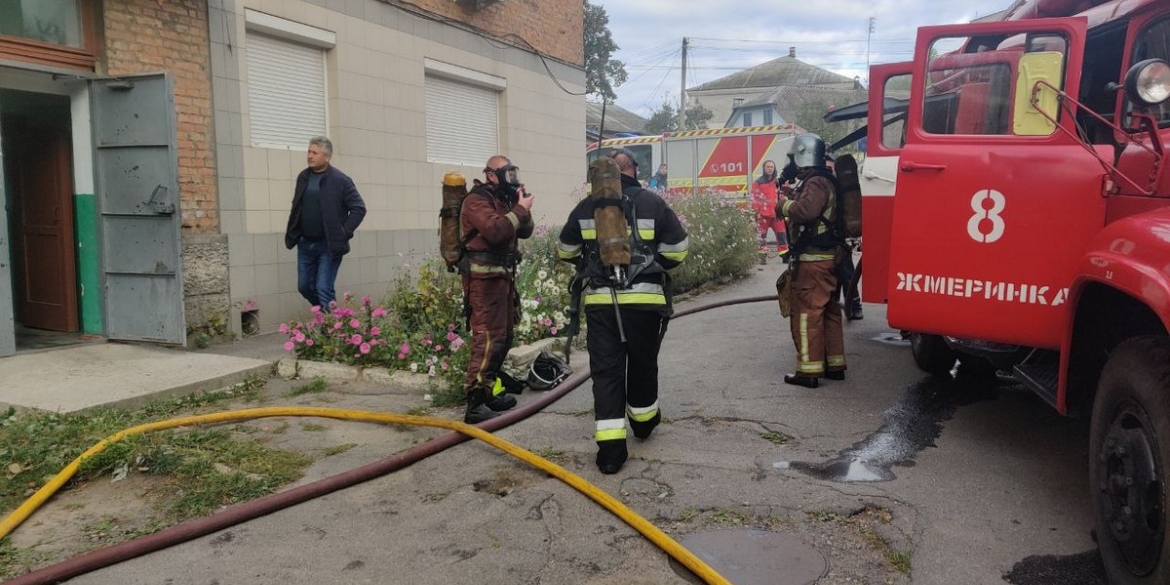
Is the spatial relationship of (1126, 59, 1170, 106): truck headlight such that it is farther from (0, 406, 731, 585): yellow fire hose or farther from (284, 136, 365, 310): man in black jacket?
(284, 136, 365, 310): man in black jacket

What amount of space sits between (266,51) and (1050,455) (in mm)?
7754

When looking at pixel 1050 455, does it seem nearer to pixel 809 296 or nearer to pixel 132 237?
pixel 809 296

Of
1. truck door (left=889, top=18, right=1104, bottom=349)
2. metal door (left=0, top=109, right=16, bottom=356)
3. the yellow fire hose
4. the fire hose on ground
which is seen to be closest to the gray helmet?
truck door (left=889, top=18, right=1104, bottom=349)

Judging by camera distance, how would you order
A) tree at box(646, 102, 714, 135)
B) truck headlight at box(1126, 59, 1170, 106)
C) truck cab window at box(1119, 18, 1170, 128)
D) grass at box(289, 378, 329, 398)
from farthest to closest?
tree at box(646, 102, 714, 135) → grass at box(289, 378, 329, 398) → truck cab window at box(1119, 18, 1170, 128) → truck headlight at box(1126, 59, 1170, 106)

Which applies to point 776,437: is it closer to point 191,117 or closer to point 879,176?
point 879,176

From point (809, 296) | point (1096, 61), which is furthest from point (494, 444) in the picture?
point (1096, 61)

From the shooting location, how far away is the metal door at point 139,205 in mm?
6824

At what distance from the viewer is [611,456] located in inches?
173

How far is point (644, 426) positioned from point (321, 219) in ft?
13.3

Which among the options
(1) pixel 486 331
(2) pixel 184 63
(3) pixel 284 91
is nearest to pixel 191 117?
(2) pixel 184 63

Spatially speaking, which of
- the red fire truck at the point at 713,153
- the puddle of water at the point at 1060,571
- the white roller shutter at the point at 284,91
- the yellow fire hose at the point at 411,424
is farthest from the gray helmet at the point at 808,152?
the red fire truck at the point at 713,153

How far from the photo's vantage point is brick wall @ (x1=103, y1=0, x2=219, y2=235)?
6.98 m

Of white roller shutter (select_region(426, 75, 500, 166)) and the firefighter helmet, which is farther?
white roller shutter (select_region(426, 75, 500, 166))

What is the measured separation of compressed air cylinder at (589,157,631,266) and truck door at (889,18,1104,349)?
4.74ft
